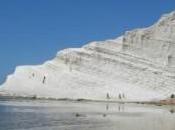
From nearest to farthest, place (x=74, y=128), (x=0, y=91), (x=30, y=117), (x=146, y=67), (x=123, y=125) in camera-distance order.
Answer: (x=74, y=128) → (x=123, y=125) → (x=30, y=117) → (x=0, y=91) → (x=146, y=67)

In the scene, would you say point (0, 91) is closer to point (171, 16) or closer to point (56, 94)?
point (56, 94)

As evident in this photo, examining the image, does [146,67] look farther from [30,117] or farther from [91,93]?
[30,117]

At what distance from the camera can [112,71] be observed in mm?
86438

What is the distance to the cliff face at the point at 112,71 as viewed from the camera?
81938 millimetres

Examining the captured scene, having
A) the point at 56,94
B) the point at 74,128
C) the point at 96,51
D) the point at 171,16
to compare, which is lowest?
the point at 74,128

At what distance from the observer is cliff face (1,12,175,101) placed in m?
81.9

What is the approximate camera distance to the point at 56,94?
8175 cm

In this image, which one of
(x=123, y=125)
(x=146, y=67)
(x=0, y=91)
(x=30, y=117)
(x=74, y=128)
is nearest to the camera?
(x=74, y=128)

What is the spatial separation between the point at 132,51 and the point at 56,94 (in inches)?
575

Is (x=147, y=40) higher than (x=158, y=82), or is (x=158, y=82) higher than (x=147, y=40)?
(x=147, y=40)

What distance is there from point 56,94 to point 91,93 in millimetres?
4908

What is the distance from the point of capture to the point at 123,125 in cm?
3778

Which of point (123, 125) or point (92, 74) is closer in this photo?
point (123, 125)

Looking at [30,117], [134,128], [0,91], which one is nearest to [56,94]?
[0,91]
